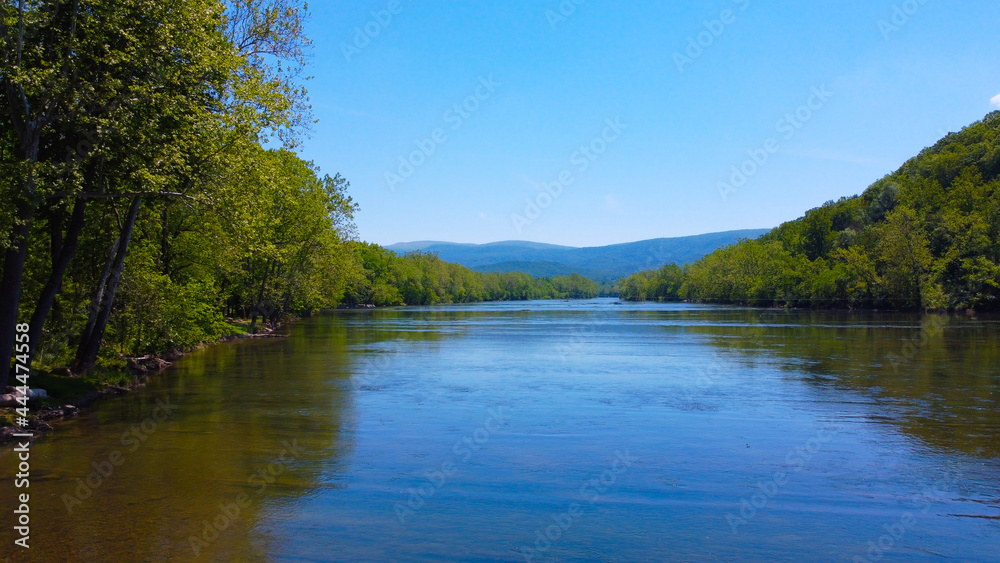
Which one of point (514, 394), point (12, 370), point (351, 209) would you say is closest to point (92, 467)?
point (12, 370)

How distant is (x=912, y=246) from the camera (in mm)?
82000

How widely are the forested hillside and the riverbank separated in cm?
7961

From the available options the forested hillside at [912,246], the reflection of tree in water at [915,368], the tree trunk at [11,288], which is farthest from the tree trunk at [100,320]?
the forested hillside at [912,246]

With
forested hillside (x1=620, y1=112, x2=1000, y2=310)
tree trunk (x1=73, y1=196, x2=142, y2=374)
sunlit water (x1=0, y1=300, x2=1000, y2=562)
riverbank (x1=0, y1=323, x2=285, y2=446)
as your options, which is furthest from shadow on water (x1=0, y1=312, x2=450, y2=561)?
forested hillside (x1=620, y1=112, x2=1000, y2=310)

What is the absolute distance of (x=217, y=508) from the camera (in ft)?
33.1

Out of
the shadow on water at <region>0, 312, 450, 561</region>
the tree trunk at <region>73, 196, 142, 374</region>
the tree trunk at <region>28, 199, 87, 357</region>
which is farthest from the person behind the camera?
the tree trunk at <region>73, 196, 142, 374</region>

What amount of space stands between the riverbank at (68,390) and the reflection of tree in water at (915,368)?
1959 centimetres

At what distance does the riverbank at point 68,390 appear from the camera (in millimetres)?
15152

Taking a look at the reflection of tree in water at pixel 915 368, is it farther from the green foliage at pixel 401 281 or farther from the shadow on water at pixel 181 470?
the green foliage at pixel 401 281

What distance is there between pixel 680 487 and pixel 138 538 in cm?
807

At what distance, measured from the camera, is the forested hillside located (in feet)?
256

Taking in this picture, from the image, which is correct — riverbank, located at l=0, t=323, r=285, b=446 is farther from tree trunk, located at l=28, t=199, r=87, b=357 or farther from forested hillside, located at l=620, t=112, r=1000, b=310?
forested hillside, located at l=620, t=112, r=1000, b=310

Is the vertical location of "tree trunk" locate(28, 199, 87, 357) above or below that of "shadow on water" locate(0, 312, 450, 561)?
above

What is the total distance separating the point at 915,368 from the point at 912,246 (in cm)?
6550
